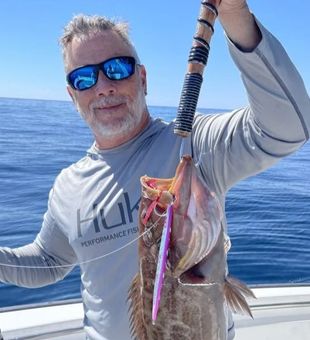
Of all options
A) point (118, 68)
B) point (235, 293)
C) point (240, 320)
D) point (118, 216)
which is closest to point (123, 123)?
point (118, 68)

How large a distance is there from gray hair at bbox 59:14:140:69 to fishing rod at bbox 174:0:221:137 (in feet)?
4.19

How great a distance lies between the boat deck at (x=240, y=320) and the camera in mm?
3695

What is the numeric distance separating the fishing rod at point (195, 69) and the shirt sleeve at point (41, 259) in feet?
5.68

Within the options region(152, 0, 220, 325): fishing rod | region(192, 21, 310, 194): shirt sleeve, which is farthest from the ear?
region(152, 0, 220, 325): fishing rod

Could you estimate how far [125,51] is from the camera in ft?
8.86

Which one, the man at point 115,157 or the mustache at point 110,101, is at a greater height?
the mustache at point 110,101

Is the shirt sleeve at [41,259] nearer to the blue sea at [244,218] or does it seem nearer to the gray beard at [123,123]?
the gray beard at [123,123]

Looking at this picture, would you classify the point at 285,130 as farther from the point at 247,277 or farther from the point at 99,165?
the point at 247,277

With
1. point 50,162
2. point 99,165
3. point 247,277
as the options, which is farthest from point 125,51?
point 50,162

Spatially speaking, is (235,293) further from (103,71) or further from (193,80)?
(103,71)

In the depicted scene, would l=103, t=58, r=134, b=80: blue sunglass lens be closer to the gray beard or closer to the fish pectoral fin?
the gray beard

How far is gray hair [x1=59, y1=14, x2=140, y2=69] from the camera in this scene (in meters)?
2.74

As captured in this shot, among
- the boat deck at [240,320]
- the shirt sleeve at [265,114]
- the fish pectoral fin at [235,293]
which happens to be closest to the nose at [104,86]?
the shirt sleeve at [265,114]

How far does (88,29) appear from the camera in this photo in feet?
8.95
